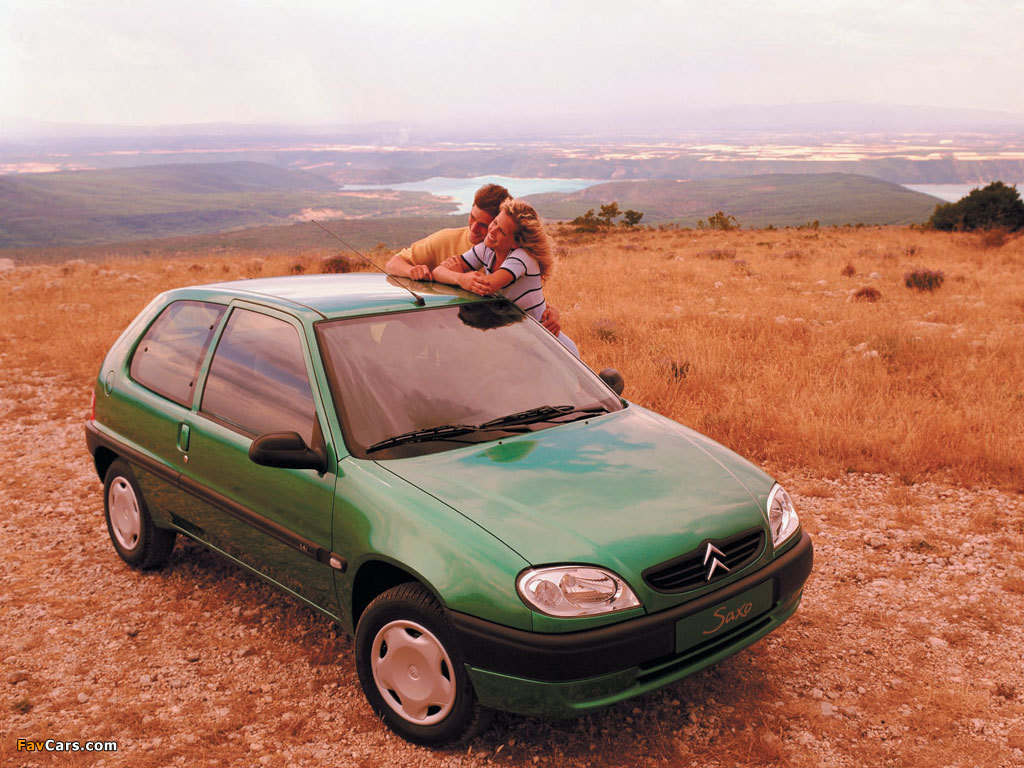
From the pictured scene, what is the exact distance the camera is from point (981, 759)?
284 centimetres

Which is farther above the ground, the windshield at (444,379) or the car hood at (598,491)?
the windshield at (444,379)

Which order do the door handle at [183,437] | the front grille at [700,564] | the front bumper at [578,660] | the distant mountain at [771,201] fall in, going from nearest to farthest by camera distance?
the front bumper at [578,660], the front grille at [700,564], the door handle at [183,437], the distant mountain at [771,201]

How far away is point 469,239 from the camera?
17.4ft

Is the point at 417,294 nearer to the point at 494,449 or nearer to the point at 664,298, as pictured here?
the point at 494,449

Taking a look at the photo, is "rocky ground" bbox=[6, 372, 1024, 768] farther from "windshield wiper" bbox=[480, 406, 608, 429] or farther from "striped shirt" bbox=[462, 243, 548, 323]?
"striped shirt" bbox=[462, 243, 548, 323]

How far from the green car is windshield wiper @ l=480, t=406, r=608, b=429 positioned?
0.02 m

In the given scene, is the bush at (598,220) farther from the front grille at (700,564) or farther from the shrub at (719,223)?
the front grille at (700,564)

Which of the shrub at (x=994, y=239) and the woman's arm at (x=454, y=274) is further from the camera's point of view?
the shrub at (x=994, y=239)

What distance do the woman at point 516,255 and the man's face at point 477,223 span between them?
192 millimetres

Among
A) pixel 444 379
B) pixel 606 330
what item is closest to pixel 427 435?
pixel 444 379

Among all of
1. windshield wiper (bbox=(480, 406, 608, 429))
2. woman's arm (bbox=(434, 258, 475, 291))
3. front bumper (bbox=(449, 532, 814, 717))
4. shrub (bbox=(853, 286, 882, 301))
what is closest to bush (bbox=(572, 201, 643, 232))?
shrub (bbox=(853, 286, 882, 301))

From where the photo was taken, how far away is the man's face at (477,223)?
5219 mm

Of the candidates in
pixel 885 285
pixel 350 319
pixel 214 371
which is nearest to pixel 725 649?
pixel 350 319

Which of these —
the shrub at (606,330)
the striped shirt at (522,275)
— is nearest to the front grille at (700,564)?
the striped shirt at (522,275)
